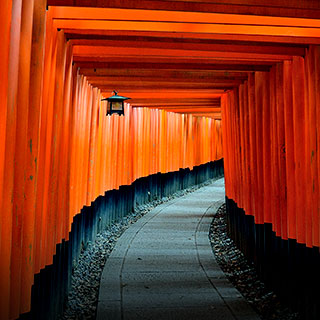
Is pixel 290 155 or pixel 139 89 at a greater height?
pixel 139 89

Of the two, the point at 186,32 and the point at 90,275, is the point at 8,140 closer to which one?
the point at 186,32

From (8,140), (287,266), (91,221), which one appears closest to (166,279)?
(287,266)

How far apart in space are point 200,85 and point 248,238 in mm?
2763

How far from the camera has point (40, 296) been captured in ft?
11.7

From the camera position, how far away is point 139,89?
809 cm

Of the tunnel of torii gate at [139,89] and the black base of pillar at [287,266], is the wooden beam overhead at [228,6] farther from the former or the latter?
the black base of pillar at [287,266]

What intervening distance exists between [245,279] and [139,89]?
397 cm

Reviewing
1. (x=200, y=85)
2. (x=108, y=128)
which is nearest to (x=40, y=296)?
(x=200, y=85)

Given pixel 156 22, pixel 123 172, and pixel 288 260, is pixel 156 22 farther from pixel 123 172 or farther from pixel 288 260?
pixel 123 172

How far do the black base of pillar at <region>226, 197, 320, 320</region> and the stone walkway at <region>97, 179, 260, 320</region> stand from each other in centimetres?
50

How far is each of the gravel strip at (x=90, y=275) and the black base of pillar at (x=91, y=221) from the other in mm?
142

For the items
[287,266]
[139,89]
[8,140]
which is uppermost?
[139,89]

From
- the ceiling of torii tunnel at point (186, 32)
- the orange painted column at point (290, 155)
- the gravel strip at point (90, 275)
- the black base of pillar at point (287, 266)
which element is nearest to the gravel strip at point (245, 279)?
the black base of pillar at point (287, 266)

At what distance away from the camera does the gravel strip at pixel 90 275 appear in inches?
198
